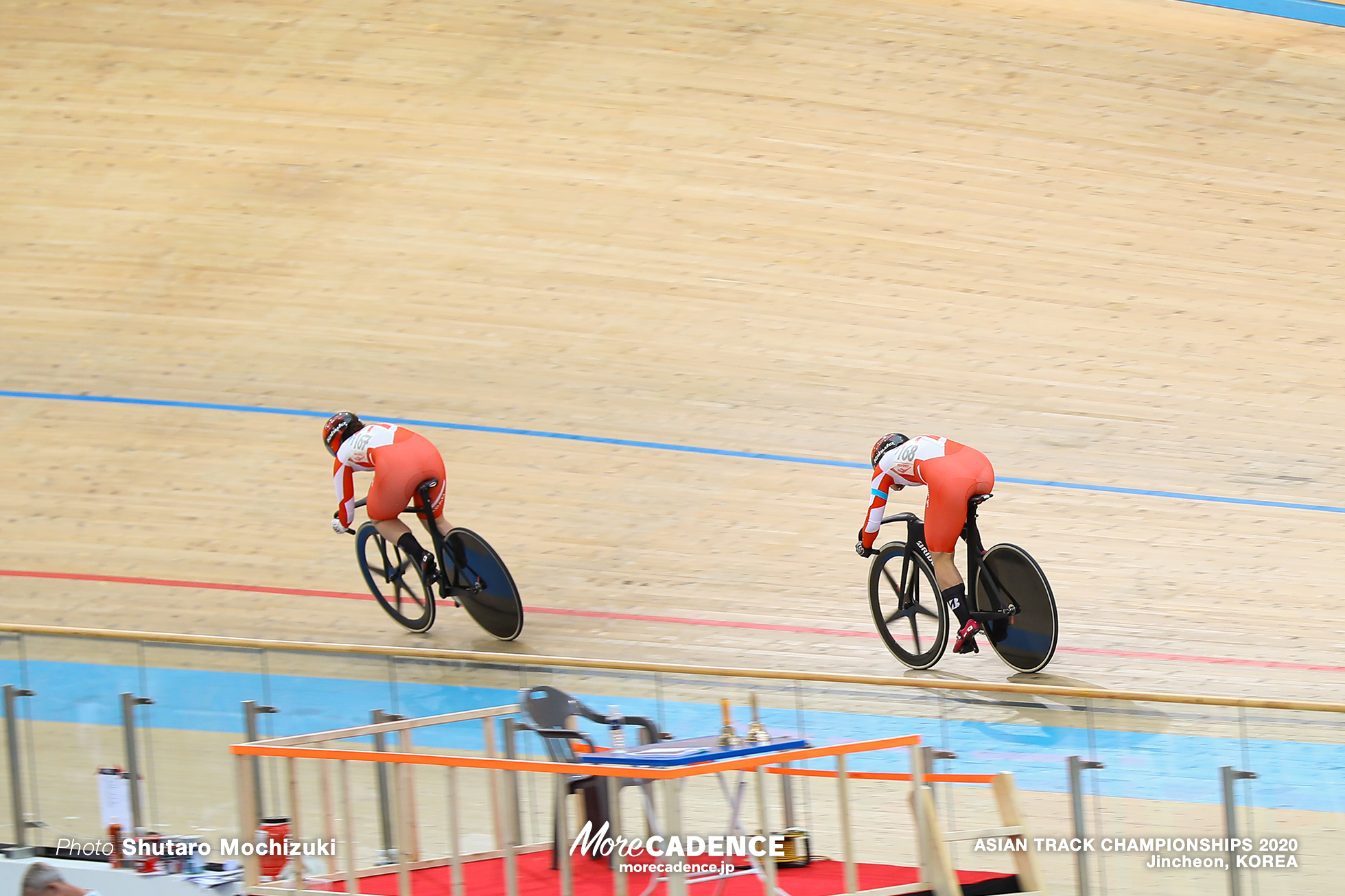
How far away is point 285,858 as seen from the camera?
3.89 m

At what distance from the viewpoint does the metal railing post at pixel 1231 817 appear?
339cm

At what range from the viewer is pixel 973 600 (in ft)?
17.3

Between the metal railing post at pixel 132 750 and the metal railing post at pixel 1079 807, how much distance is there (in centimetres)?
271

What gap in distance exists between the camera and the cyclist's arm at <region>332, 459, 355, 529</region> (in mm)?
5887

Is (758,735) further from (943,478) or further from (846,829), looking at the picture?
(943,478)

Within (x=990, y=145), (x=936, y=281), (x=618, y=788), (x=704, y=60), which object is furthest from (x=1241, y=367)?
(x=618, y=788)

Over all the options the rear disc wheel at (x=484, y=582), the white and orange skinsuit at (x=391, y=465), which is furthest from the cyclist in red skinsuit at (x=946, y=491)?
the white and orange skinsuit at (x=391, y=465)

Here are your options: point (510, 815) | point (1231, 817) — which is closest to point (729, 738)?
point (510, 815)

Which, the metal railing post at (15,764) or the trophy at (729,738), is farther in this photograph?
the metal railing post at (15,764)

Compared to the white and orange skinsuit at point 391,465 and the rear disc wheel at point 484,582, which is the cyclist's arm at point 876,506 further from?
the white and orange skinsuit at point 391,465

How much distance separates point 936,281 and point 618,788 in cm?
592

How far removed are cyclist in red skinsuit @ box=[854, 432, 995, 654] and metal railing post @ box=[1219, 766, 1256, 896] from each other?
1804 millimetres

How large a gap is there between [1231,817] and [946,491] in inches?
75.9

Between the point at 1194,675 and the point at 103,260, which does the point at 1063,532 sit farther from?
the point at 103,260
